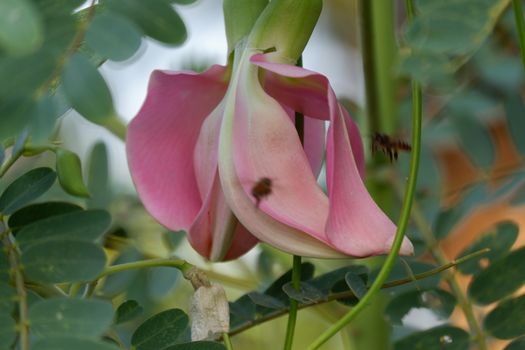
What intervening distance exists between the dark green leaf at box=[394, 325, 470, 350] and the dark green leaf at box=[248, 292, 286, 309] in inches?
3.5

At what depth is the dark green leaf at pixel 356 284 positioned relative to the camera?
1.44 feet

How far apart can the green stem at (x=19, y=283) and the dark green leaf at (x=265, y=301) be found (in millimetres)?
114

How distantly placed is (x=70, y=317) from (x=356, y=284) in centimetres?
14

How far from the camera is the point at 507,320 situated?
0.54 meters

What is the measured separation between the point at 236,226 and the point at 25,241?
0.09 metres

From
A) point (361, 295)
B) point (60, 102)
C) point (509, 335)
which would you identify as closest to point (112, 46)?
point (60, 102)

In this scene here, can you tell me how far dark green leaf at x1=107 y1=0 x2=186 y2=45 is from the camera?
0.40m

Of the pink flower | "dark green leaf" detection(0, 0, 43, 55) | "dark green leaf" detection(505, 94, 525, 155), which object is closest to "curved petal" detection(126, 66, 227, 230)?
the pink flower

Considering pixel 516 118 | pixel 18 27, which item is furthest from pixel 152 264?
pixel 516 118

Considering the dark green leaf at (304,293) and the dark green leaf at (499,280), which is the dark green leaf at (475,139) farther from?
the dark green leaf at (304,293)

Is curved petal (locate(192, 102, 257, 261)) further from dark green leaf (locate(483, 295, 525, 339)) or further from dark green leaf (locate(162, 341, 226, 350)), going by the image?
dark green leaf (locate(483, 295, 525, 339))

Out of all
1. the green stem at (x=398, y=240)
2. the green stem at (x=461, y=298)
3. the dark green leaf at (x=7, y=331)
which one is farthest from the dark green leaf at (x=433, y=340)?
the dark green leaf at (x=7, y=331)

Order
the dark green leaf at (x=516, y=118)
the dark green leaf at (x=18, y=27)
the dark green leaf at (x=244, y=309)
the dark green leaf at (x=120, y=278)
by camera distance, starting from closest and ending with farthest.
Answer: the dark green leaf at (x=18, y=27) → the dark green leaf at (x=244, y=309) → the dark green leaf at (x=120, y=278) → the dark green leaf at (x=516, y=118)

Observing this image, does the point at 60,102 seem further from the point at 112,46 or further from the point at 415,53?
the point at 415,53
